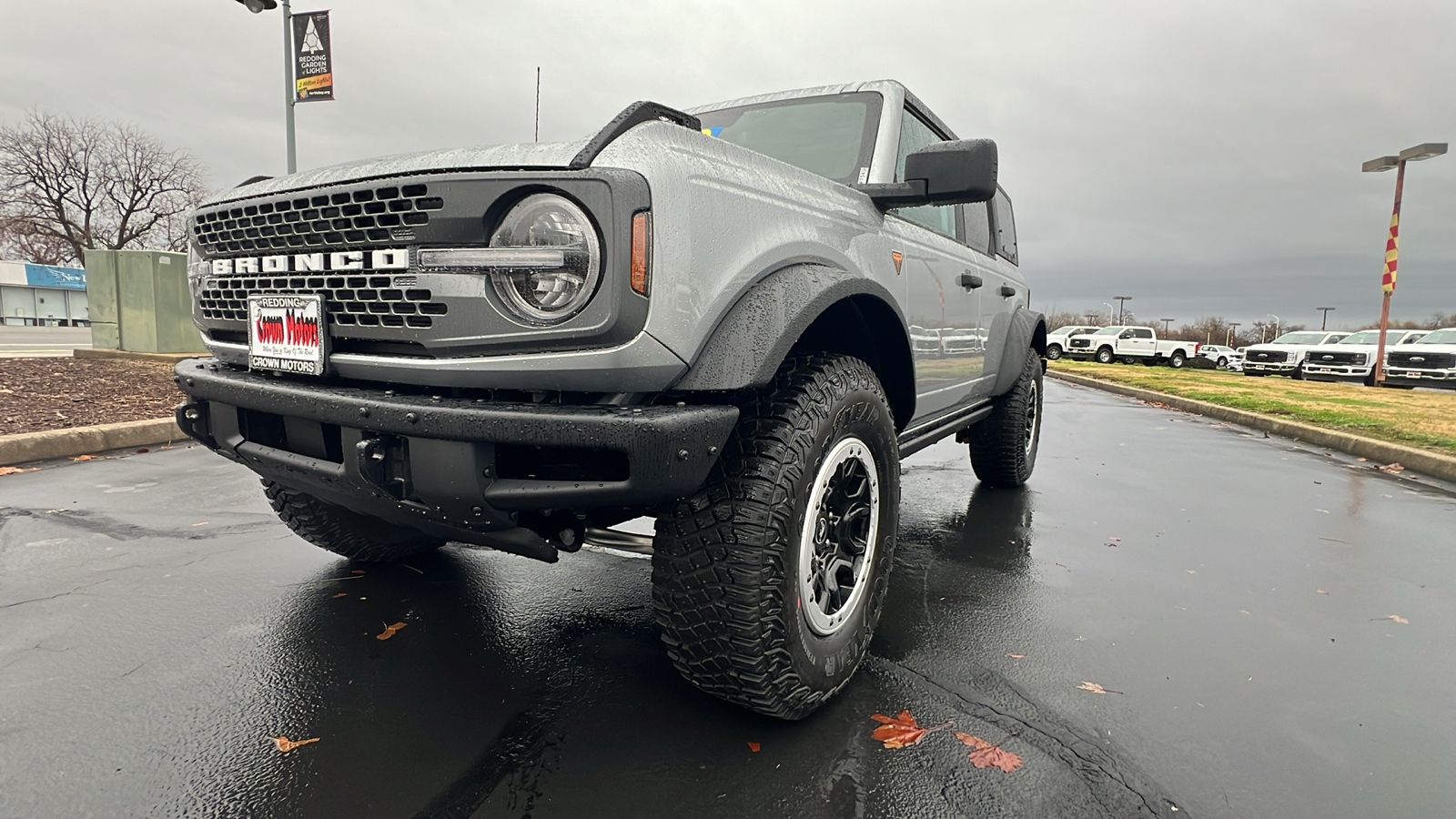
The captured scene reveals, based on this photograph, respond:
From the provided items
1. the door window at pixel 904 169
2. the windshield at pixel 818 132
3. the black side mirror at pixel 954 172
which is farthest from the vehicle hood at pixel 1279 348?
the black side mirror at pixel 954 172

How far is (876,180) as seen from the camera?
2783 millimetres

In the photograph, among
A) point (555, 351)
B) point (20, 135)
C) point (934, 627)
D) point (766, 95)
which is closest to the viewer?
point (555, 351)

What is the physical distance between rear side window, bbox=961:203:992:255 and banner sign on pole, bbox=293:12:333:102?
942cm

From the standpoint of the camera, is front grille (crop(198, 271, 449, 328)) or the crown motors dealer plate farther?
the crown motors dealer plate

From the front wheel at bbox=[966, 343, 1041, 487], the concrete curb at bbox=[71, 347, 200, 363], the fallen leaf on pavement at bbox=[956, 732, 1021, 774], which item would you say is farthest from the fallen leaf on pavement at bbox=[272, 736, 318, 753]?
the concrete curb at bbox=[71, 347, 200, 363]

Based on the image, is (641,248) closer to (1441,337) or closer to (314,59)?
(314,59)

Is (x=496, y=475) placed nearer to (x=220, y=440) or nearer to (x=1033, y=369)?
(x=220, y=440)

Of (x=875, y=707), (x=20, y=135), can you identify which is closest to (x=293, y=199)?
(x=875, y=707)

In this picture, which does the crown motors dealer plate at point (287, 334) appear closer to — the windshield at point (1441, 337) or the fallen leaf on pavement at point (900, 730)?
the fallen leaf on pavement at point (900, 730)

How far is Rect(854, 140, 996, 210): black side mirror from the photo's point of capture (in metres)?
2.26

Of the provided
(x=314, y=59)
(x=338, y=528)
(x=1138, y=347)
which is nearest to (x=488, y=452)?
(x=338, y=528)

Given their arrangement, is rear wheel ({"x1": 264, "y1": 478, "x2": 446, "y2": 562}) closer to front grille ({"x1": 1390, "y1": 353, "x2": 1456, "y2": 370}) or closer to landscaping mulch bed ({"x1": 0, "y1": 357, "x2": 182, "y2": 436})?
landscaping mulch bed ({"x1": 0, "y1": 357, "x2": 182, "y2": 436})

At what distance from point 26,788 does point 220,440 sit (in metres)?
0.90

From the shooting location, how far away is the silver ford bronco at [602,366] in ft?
5.40
